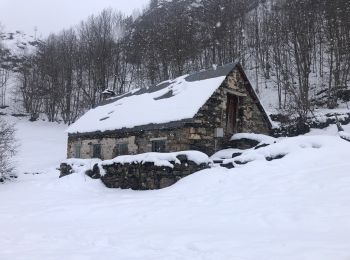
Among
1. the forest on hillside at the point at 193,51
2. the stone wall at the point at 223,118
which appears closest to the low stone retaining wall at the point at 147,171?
the stone wall at the point at 223,118

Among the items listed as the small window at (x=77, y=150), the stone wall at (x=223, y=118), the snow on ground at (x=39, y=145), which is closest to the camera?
the stone wall at (x=223, y=118)

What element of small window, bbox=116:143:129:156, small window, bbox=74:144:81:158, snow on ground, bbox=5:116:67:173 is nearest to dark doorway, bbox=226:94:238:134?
small window, bbox=116:143:129:156

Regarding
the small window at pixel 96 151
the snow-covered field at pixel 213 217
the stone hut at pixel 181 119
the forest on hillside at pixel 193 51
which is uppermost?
the forest on hillside at pixel 193 51

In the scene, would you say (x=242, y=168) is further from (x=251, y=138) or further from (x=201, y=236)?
(x=251, y=138)

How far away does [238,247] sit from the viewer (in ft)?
16.3

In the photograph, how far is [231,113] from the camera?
62.3 ft

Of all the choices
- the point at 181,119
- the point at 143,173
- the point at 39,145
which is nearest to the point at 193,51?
the point at 39,145

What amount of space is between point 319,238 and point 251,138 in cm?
1307

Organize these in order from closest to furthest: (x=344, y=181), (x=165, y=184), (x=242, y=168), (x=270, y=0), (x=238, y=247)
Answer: (x=238, y=247) → (x=344, y=181) → (x=242, y=168) → (x=165, y=184) → (x=270, y=0)

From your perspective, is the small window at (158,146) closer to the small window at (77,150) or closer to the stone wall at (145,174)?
the stone wall at (145,174)

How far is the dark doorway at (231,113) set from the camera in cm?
1867

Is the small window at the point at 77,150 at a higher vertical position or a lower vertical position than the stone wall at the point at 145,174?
higher

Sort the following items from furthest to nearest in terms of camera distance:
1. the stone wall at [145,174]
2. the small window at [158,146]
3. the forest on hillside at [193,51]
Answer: the forest on hillside at [193,51], the small window at [158,146], the stone wall at [145,174]

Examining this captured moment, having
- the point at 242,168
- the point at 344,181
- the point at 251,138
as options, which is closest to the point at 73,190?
the point at 242,168
